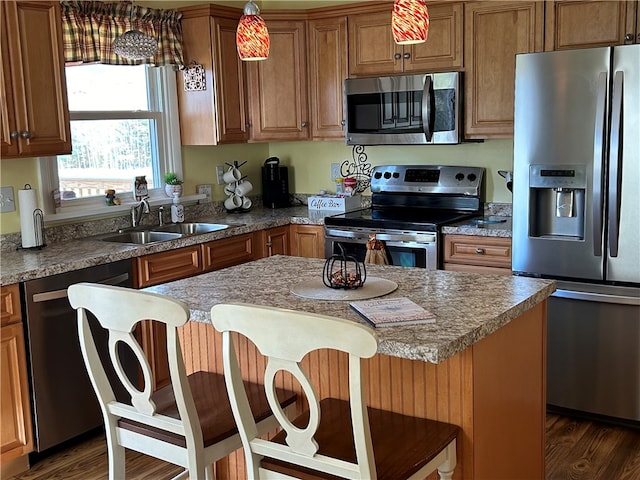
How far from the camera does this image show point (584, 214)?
344 centimetres

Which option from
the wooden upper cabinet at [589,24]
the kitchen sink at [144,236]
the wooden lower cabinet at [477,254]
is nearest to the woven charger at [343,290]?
the wooden lower cabinet at [477,254]

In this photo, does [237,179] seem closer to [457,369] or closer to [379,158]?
[379,158]

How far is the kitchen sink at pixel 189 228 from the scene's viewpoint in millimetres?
4406

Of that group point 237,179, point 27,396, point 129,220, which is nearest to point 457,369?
point 27,396

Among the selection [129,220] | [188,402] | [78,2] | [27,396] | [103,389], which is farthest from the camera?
[129,220]

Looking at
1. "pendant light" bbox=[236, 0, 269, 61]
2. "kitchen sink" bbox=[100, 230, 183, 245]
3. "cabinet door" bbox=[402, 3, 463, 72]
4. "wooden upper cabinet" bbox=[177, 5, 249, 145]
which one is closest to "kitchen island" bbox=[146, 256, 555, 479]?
"pendant light" bbox=[236, 0, 269, 61]

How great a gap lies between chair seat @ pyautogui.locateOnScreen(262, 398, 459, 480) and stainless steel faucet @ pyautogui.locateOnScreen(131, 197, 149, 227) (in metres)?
2.42

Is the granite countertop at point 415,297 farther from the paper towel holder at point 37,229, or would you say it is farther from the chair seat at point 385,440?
the paper towel holder at point 37,229

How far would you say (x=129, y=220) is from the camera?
4.33m

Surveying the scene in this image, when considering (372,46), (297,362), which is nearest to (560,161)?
(372,46)

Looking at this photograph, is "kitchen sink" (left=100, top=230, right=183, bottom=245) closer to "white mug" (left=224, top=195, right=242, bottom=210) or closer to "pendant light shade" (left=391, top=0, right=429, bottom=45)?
"white mug" (left=224, top=195, right=242, bottom=210)

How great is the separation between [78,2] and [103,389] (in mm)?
2472

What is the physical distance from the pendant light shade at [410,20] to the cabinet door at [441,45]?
6.47 ft

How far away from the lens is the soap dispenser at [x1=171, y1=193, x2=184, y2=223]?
4512 millimetres
